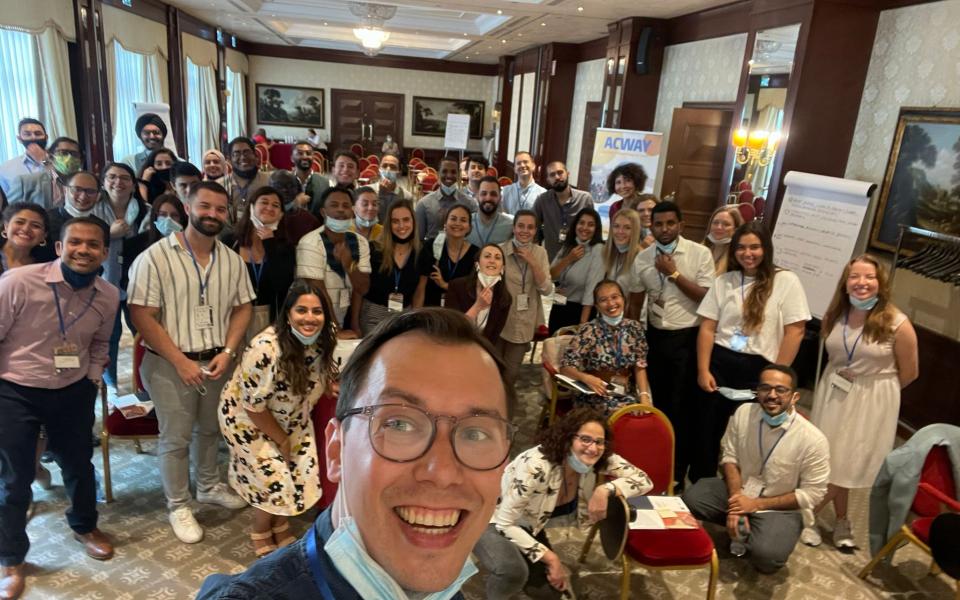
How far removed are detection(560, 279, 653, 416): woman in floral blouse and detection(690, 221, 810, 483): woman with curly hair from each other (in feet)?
1.21

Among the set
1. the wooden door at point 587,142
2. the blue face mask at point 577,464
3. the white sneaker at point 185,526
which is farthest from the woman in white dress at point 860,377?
the wooden door at point 587,142

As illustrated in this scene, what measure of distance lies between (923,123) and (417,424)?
216 inches

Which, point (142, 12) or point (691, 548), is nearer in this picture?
point (691, 548)

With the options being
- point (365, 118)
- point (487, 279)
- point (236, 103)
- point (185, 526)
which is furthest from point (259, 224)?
point (365, 118)

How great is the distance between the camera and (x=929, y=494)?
2.89 metres

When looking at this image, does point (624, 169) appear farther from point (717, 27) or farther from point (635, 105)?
point (635, 105)

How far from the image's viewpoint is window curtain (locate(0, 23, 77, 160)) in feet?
20.8

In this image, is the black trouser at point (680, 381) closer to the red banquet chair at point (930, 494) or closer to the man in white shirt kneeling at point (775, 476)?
the man in white shirt kneeling at point (775, 476)

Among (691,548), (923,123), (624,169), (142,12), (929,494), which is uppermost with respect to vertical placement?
(142,12)

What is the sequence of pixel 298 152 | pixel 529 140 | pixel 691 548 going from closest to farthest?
pixel 691 548, pixel 298 152, pixel 529 140

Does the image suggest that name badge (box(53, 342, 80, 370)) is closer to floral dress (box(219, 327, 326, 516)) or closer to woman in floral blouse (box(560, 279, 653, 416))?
→ floral dress (box(219, 327, 326, 516))

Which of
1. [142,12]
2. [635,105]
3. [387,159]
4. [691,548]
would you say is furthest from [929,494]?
[142,12]

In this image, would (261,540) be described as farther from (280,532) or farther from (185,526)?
(185,526)

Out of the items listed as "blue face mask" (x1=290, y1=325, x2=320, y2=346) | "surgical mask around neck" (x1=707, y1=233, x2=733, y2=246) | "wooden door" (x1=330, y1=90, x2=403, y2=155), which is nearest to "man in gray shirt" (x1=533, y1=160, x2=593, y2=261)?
"surgical mask around neck" (x1=707, y1=233, x2=733, y2=246)
